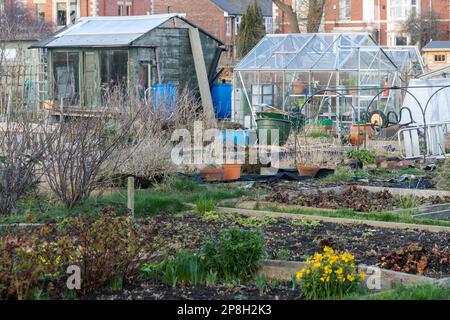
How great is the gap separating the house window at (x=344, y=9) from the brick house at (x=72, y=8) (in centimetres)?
1172

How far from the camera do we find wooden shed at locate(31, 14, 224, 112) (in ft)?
86.6

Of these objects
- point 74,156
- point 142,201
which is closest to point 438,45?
point 142,201

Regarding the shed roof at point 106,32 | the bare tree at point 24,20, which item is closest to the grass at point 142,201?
the shed roof at point 106,32

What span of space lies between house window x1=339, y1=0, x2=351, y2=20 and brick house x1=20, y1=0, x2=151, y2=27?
11.7m

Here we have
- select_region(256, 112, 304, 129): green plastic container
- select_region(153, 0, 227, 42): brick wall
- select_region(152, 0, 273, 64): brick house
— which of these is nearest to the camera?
select_region(256, 112, 304, 129): green plastic container

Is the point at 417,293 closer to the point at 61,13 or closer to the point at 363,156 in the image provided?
the point at 363,156

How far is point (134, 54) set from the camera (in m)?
26.2

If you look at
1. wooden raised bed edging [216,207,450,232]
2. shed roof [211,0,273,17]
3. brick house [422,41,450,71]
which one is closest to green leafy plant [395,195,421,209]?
wooden raised bed edging [216,207,450,232]

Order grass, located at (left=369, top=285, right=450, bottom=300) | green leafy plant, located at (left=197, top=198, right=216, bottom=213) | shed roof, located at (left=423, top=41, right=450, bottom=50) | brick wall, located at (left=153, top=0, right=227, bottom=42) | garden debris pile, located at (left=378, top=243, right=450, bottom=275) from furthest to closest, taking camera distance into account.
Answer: brick wall, located at (left=153, top=0, right=227, bottom=42)
shed roof, located at (left=423, top=41, right=450, bottom=50)
green leafy plant, located at (left=197, top=198, right=216, bottom=213)
garden debris pile, located at (left=378, top=243, right=450, bottom=275)
grass, located at (left=369, top=285, right=450, bottom=300)

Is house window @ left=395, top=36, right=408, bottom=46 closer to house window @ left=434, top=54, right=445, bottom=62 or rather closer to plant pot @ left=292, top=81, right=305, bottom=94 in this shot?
house window @ left=434, top=54, right=445, bottom=62

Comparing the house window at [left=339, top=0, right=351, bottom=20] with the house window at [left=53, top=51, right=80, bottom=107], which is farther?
the house window at [left=339, top=0, right=351, bottom=20]

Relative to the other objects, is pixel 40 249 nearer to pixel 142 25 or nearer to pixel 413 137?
pixel 413 137

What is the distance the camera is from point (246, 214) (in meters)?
Answer: 11.4

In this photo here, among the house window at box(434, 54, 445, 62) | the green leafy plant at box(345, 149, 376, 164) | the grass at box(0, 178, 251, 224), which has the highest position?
the house window at box(434, 54, 445, 62)
